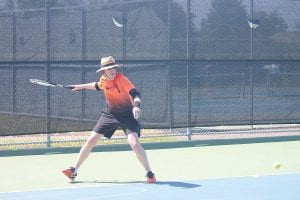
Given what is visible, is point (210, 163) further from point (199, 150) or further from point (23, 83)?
point (23, 83)

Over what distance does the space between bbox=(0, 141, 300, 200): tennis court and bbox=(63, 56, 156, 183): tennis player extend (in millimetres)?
295

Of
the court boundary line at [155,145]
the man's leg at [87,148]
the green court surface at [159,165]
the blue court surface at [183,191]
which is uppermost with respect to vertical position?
the man's leg at [87,148]

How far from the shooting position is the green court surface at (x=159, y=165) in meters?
7.84

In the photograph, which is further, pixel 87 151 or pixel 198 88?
pixel 198 88

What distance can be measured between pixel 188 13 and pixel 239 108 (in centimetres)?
206

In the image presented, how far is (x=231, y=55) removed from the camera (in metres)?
11.8

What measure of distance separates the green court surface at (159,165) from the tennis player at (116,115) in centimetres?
34

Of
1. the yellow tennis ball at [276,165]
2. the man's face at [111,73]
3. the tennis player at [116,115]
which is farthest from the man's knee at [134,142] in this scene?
the yellow tennis ball at [276,165]

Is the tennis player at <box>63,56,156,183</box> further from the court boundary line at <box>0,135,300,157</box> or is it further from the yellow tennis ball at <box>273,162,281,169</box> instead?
the court boundary line at <box>0,135,300,157</box>

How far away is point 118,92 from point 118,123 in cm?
40

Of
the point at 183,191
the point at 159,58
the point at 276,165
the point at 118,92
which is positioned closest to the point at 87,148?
the point at 118,92

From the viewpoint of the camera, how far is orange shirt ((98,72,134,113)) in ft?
25.0

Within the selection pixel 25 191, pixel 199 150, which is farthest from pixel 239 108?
pixel 25 191

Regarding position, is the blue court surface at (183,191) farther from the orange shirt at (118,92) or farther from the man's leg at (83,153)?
the orange shirt at (118,92)
